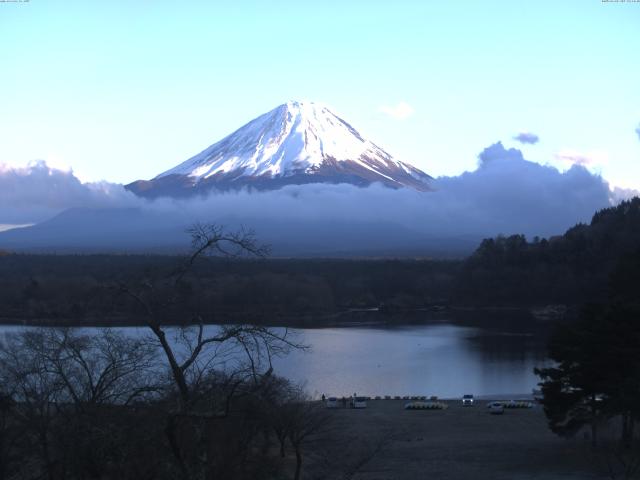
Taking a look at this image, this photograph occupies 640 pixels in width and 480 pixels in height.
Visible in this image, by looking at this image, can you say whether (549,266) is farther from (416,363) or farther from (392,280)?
(416,363)

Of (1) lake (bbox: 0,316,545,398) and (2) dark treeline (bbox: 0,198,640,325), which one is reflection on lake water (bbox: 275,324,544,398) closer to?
(1) lake (bbox: 0,316,545,398)

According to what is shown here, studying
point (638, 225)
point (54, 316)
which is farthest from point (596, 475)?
point (638, 225)

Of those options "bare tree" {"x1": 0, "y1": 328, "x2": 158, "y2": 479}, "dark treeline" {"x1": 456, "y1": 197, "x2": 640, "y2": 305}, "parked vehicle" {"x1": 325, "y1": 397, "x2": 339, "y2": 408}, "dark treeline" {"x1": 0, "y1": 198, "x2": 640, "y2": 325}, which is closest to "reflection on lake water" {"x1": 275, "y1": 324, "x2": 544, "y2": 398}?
"parked vehicle" {"x1": 325, "y1": 397, "x2": 339, "y2": 408}

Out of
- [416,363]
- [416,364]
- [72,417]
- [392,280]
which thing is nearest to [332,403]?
[416,364]

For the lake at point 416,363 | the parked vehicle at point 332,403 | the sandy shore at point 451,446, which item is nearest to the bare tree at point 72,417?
the sandy shore at point 451,446

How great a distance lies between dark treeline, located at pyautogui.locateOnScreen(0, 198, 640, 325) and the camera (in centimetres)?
3359

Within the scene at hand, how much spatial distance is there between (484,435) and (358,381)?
623 cm

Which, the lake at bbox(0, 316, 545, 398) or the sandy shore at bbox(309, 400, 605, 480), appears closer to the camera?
the sandy shore at bbox(309, 400, 605, 480)

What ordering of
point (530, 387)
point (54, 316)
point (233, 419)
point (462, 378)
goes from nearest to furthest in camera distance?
point (233, 419) < point (530, 387) < point (462, 378) < point (54, 316)

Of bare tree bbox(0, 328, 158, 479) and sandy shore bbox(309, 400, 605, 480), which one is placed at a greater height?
bare tree bbox(0, 328, 158, 479)

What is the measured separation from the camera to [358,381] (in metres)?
18.6

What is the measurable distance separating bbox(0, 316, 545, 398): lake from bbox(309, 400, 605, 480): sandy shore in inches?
101

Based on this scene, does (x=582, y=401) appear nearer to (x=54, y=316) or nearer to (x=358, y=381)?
(x=358, y=381)

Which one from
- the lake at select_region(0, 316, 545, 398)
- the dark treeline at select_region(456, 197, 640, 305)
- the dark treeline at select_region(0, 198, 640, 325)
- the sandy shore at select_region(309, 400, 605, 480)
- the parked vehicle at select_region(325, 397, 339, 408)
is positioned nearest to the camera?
the sandy shore at select_region(309, 400, 605, 480)
